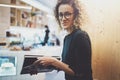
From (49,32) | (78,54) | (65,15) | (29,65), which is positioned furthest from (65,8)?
(29,65)

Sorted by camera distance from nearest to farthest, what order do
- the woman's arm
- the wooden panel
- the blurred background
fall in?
1. the blurred background
2. the woman's arm
3. the wooden panel

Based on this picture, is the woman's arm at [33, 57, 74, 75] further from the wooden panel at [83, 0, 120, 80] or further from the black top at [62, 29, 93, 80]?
the wooden panel at [83, 0, 120, 80]

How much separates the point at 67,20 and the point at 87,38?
0.85ft

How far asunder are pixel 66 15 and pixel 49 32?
230 mm

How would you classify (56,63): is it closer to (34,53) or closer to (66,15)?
(34,53)

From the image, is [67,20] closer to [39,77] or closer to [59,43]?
[59,43]

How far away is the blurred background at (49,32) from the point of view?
1930mm

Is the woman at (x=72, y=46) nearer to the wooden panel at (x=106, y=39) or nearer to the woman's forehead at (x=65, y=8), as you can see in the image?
the woman's forehead at (x=65, y=8)

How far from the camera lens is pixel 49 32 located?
2.06m

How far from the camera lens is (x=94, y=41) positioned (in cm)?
220

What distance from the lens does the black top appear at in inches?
82.5

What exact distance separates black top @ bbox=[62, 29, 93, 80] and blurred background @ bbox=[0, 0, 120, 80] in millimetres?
57

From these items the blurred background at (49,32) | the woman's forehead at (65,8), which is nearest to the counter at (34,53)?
the blurred background at (49,32)

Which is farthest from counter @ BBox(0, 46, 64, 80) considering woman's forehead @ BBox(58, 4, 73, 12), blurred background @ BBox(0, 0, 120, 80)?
woman's forehead @ BBox(58, 4, 73, 12)
